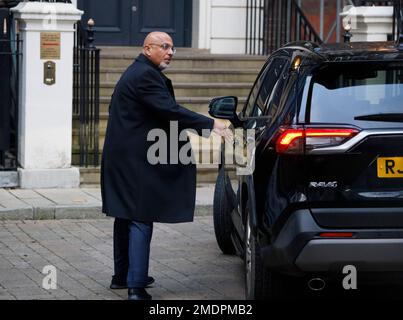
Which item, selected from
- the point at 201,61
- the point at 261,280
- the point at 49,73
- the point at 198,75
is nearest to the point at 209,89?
the point at 198,75

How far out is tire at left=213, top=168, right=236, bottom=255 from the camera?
31.3ft

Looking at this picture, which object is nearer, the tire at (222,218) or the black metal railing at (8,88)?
the tire at (222,218)

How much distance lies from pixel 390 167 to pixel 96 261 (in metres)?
3.37

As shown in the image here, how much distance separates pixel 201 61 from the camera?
51.1ft

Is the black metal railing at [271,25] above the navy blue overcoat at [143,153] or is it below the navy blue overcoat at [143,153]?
above

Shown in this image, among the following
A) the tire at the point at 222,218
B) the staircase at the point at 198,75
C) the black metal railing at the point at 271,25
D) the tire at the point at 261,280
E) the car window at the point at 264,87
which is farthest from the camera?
the black metal railing at the point at 271,25

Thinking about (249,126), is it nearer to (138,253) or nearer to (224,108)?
(224,108)

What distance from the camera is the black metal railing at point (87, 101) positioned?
1327 cm

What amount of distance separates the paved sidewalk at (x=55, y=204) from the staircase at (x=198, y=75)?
1456 millimetres

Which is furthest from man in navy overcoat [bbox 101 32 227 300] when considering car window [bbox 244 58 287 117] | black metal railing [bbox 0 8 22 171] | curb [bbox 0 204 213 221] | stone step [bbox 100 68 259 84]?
stone step [bbox 100 68 259 84]

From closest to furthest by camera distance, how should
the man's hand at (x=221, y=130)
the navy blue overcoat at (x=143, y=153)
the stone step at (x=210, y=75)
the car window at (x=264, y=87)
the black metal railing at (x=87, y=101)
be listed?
the man's hand at (x=221, y=130) → the navy blue overcoat at (x=143, y=153) → the car window at (x=264, y=87) → the black metal railing at (x=87, y=101) → the stone step at (x=210, y=75)

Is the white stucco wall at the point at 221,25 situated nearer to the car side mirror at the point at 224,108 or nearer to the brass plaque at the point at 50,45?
the brass plaque at the point at 50,45

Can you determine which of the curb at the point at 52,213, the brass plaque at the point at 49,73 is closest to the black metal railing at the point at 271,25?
the brass plaque at the point at 49,73
